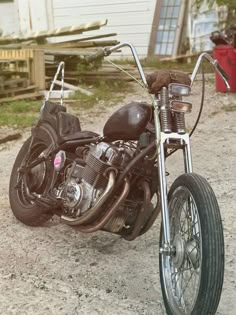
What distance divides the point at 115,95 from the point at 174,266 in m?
7.45

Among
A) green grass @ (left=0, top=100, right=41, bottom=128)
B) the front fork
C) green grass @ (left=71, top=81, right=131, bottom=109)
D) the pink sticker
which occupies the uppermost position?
the front fork

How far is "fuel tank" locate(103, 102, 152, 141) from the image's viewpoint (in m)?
3.29

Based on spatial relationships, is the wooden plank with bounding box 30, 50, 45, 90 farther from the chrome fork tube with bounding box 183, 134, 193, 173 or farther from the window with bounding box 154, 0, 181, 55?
the chrome fork tube with bounding box 183, 134, 193, 173

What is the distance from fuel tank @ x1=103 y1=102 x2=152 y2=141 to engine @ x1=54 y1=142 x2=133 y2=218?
4.2 inches

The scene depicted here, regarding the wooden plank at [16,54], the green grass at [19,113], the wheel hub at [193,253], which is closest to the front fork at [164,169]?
the wheel hub at [193,253]

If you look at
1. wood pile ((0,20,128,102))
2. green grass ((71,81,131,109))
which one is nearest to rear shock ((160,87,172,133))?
green grass ((71,81,131,109))

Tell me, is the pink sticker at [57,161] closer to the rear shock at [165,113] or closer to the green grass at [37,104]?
the rear shock at [165,113]

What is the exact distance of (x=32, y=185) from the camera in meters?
4.17

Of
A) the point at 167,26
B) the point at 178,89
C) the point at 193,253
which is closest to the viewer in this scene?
the point at 193,253

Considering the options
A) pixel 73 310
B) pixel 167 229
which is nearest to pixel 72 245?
pixel 73 310

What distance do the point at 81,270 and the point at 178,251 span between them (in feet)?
2.93

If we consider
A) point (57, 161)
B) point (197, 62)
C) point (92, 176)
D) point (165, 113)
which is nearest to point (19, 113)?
point (57, 161)

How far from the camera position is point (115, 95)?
403 inches

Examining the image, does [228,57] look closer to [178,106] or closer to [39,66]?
[39,66]
